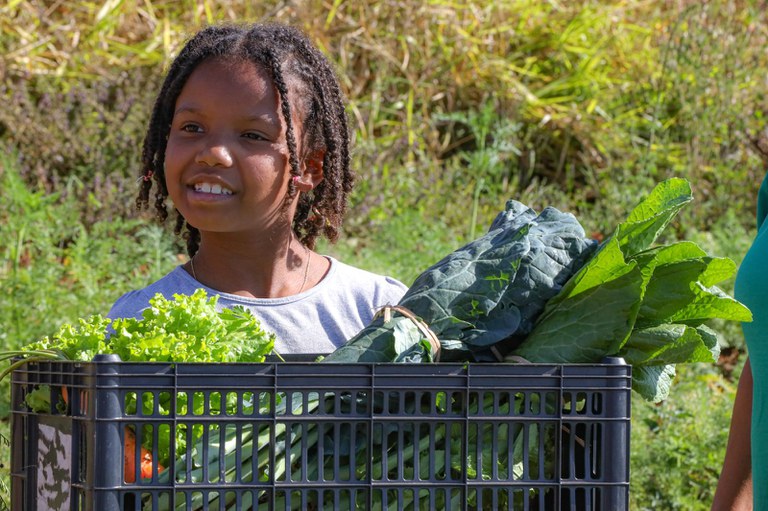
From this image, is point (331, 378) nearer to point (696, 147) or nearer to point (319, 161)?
point (319, 161)

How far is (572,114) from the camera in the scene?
7176mm

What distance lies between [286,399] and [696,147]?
567cm

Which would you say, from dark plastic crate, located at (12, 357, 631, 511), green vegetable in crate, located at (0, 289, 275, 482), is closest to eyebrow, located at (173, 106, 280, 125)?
green vegetable in crate, located at (0, 289, 275, 482)

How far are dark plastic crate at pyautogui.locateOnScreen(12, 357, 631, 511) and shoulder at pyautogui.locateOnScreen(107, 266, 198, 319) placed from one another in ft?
2.54

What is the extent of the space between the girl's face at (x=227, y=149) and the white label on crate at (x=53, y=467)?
759 mm

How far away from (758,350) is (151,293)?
1.45 meters

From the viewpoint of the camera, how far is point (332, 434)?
1.90 m

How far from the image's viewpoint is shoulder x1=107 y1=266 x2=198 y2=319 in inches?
108

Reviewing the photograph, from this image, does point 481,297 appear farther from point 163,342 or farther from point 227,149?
point 227,149

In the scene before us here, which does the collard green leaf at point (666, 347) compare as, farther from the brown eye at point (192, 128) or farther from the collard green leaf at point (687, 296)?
the brown eye at point (192, 128)

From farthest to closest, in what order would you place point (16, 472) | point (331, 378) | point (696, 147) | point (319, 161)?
point (696, 147) < point (319, 161) < point (16, 472) < point (331, 378)

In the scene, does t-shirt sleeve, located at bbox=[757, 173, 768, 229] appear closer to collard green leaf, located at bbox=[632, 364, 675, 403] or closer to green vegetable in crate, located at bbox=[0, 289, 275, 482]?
collard green leaf, located at bbox=[632, 364, 675, 403]

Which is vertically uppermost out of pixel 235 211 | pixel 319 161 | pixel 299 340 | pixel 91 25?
pixel 91 25

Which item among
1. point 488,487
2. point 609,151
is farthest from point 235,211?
point 609,151
